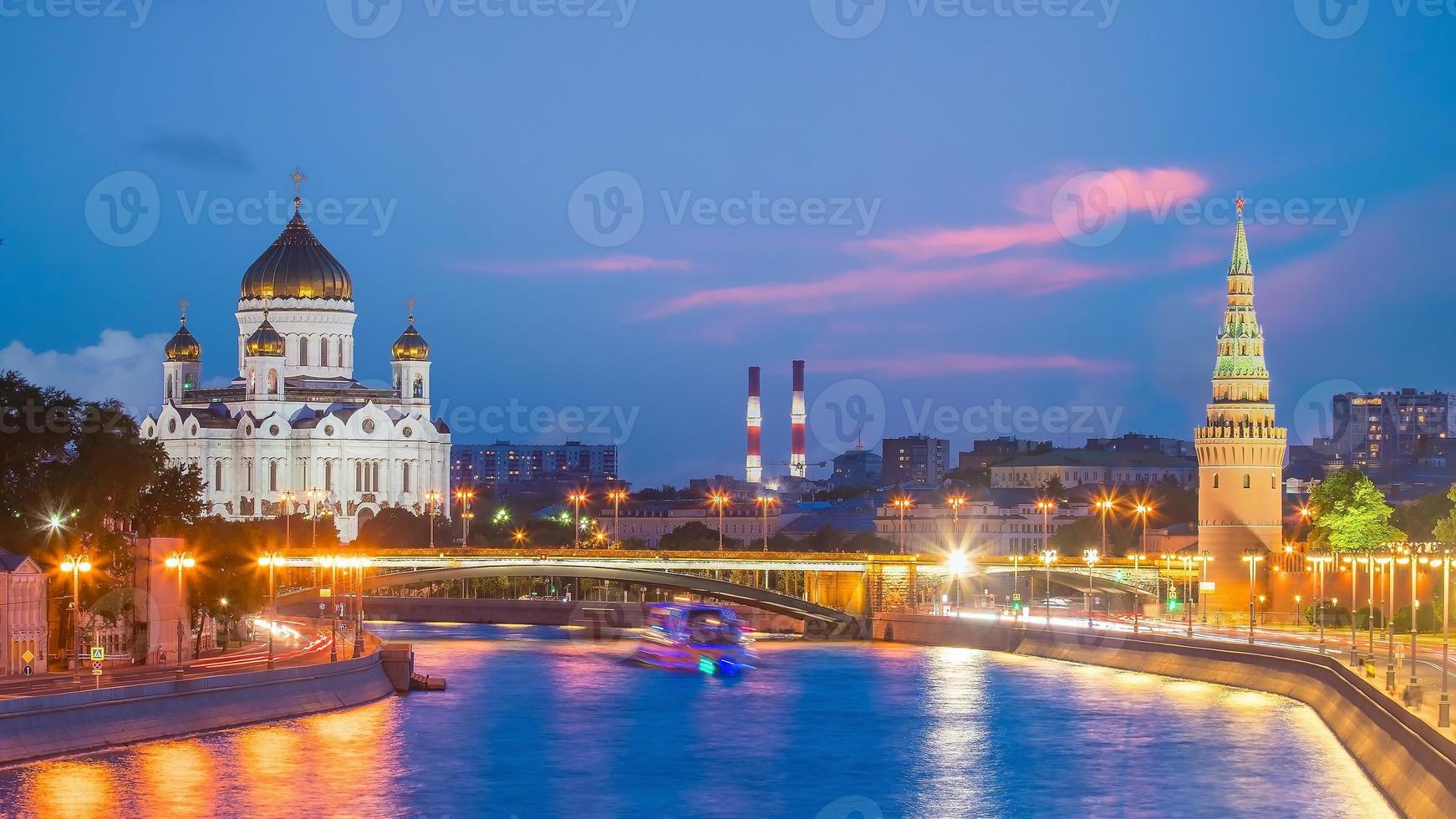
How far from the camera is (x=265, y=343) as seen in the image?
13338cm

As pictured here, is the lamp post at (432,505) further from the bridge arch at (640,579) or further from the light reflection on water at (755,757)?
the light reflection on water at (755,757)

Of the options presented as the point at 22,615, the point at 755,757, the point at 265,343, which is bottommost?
the point at 755,757

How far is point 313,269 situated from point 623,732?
85.8m

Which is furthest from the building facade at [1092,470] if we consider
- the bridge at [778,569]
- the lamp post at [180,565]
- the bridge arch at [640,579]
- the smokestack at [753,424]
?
the lamp post at [180,565]

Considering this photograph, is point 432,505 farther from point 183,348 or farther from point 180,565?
point 180,565

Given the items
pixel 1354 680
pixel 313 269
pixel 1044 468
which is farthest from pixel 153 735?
pixel 1044 468

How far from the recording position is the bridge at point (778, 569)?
3506 inches

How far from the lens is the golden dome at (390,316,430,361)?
139625mm

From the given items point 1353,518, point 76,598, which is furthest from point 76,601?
point 1353,518

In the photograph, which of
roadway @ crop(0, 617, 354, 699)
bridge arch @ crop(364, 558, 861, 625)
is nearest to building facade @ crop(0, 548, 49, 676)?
roadway @ crop(0, 617, 354, 699)

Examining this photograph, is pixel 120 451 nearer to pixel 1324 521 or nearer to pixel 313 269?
pixel 1324 521

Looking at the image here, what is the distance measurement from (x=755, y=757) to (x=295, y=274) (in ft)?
296

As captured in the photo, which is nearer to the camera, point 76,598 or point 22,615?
point 76,598

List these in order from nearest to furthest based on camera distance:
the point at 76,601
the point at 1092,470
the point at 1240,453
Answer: the point at 76,601, the point at 1240,453, the point at 1092,470
